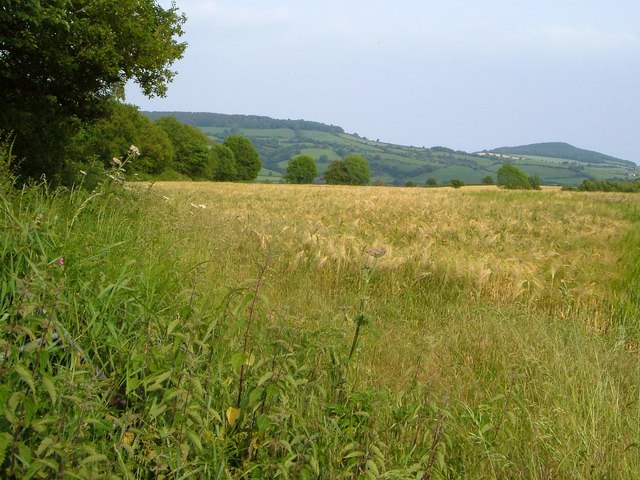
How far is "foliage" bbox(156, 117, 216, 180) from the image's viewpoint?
3073 inches

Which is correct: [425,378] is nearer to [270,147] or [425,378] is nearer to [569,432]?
[569,432]

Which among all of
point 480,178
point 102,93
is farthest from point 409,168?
point 102,93

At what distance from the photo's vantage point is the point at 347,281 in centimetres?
625

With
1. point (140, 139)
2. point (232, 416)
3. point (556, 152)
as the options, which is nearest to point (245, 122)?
point (556, 152)

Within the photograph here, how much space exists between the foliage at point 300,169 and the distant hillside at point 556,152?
1783 inches

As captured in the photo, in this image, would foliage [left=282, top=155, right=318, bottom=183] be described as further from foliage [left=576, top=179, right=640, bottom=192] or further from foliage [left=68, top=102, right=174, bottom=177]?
foliage [left=576, top=179, right=640, bottom=192]

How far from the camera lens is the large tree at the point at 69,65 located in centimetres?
831

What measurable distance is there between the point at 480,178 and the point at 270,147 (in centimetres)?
4133

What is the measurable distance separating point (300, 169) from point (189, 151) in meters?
21.1

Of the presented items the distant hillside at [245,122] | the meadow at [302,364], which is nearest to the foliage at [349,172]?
the distant hillside at [245,122]

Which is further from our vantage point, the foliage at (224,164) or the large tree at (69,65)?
the foliage at (224,164)

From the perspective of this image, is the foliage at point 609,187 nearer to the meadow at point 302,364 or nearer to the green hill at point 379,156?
the meadow at point 302,364

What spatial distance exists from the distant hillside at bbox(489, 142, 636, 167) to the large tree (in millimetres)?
117437

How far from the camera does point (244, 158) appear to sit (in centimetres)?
9162
